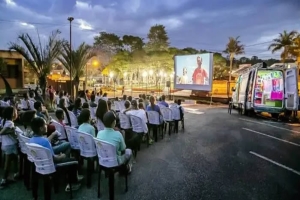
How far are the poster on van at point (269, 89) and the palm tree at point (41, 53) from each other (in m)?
12.3

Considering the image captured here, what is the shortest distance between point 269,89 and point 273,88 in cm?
20

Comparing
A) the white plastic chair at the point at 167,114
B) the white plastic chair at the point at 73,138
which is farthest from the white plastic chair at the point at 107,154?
the white plastic chair at the point at 167,114

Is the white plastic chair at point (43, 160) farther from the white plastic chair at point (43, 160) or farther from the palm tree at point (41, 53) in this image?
the palm tree at point (41, 53)

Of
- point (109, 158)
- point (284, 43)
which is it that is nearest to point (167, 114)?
point (109, 158)

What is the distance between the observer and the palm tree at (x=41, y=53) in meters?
14.8

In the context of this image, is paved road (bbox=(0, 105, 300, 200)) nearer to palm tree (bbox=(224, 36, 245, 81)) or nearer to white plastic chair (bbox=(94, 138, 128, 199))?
white plastic chair (bbox=(94, 138, 128, 199))

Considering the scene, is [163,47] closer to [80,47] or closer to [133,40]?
[133,40]

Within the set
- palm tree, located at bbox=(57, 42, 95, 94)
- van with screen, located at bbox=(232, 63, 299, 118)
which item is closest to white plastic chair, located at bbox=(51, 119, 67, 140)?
van with screen, located at bbox=(232, 63, 299, 118)

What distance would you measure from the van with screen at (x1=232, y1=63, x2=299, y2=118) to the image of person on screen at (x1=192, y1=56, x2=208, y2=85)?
7281 millimetres

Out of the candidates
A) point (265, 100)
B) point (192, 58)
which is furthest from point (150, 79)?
point (265, 100)

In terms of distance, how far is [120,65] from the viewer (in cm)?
4494

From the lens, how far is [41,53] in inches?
598

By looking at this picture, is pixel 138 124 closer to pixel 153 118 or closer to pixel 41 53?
pixel 153 118

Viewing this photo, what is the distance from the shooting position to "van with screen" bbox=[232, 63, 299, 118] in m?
12.1
